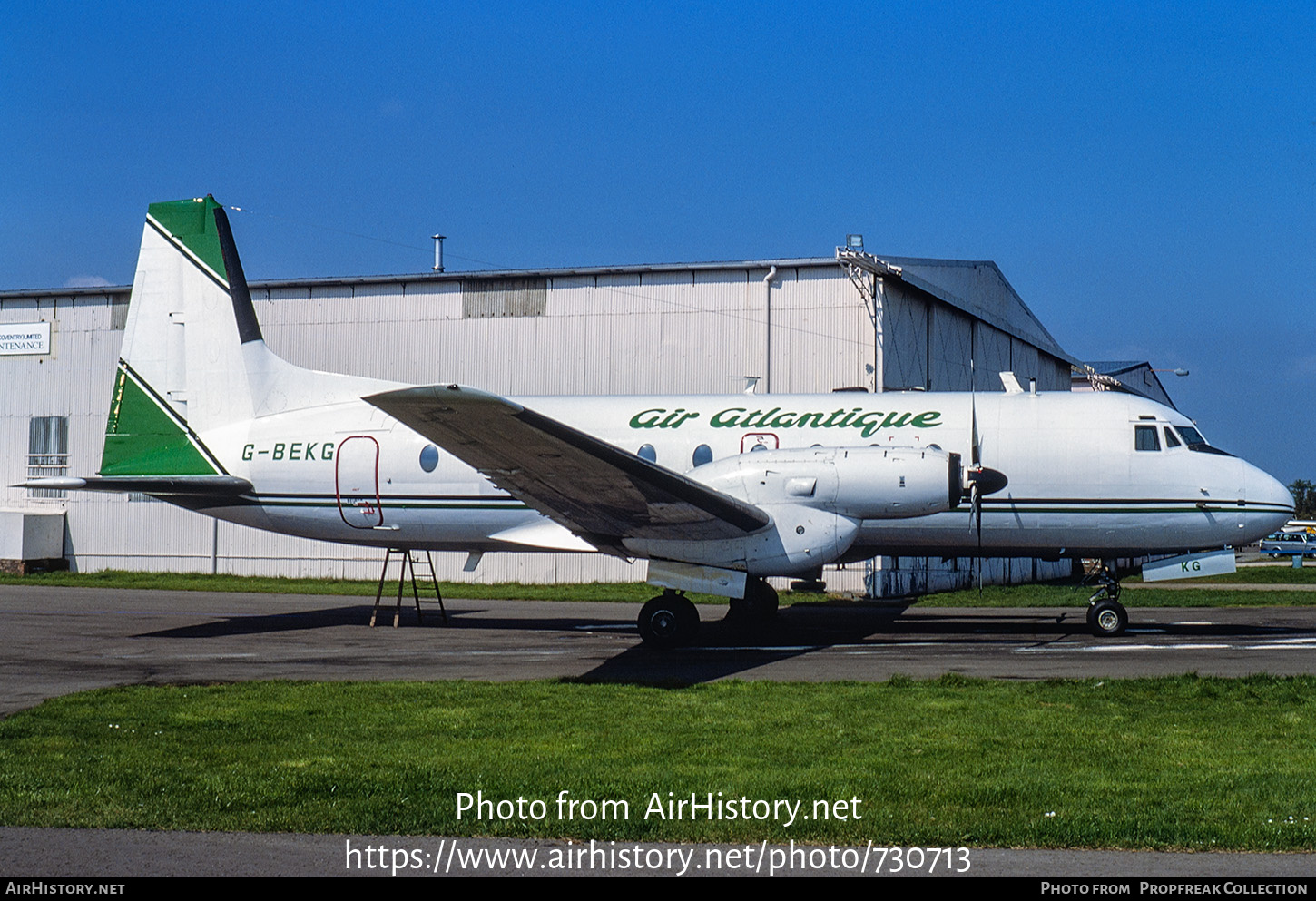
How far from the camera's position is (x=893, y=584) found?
27750mm

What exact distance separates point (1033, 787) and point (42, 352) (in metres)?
34.8

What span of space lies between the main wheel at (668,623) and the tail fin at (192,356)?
7.49m

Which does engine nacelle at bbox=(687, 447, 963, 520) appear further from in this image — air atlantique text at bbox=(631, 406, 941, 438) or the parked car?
the parked car

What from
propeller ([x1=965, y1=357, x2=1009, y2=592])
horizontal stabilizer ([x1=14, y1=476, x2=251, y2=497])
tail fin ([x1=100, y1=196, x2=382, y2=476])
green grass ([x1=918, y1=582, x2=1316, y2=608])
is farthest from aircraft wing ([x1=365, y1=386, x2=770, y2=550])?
green grass ([x1=918, y1=582, x2=1316, y2=608])

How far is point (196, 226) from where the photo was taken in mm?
21016

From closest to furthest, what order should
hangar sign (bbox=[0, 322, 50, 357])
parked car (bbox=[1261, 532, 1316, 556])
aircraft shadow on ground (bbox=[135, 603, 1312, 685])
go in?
aircraft shadow on ground (bbox=[135, 603, 1312, 685]) → hangar sign (bbox=[0, 322, 50, 357]) → parked car (bbox=[1261, 532, 1316, 556])

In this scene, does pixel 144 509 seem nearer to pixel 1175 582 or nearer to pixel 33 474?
pixel 33 474

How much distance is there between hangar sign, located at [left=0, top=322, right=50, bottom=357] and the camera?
114 ft

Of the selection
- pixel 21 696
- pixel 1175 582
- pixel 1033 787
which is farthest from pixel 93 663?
pixel 1175 582

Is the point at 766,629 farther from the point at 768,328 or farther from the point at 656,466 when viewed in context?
the point at 768,328

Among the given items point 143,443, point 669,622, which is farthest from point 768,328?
point 143,443

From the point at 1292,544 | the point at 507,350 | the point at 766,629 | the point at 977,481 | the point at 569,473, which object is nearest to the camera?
the point at 569,473

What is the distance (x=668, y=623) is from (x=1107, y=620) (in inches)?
270

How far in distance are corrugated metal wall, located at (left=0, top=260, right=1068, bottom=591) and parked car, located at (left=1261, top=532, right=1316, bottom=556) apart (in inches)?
1558
